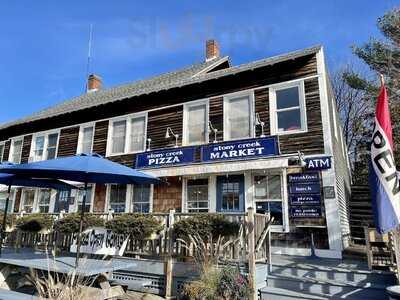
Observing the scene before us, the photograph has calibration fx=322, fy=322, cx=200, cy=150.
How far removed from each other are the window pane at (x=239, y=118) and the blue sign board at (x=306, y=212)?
9.51 ft

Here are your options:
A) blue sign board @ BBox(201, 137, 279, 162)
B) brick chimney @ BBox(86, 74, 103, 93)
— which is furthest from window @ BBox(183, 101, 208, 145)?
brick chimney @ BBox(86, 74, 103, 93)

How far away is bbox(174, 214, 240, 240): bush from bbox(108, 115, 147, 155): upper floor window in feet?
19.0

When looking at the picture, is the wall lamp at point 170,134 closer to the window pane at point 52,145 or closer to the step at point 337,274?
the step at point 337,274

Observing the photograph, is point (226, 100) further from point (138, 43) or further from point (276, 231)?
point (138, 43)

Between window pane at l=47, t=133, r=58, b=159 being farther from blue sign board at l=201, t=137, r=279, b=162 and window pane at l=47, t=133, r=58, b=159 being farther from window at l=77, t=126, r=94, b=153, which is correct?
blue sign board at l=201, t=137, r=279, b=162

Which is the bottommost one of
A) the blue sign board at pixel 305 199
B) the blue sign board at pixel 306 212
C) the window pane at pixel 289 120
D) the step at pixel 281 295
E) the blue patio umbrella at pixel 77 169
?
the step at pixel 281 295

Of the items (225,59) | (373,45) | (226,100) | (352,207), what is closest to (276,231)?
(226,100)

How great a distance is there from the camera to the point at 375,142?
5.13m

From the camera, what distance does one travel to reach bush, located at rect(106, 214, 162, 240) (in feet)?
26.3

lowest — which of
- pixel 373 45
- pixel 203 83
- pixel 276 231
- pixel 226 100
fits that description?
pixel 276 231

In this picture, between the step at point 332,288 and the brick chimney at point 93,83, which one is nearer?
the step at point 332,288

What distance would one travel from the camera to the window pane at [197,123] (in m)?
11.6

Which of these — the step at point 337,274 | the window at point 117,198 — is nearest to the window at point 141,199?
the window at point 117,198

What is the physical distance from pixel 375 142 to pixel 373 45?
16675 millimetres
